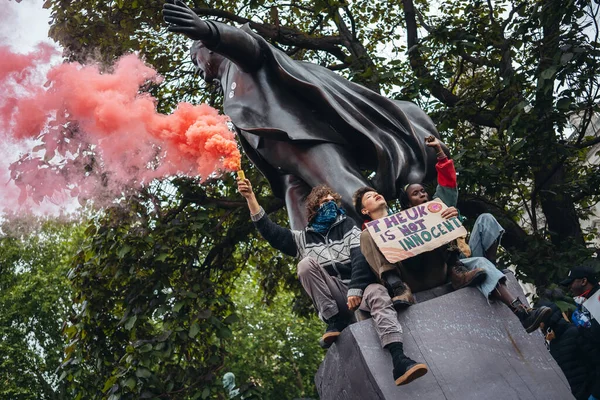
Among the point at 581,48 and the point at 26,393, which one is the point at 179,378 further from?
the point at 26,393

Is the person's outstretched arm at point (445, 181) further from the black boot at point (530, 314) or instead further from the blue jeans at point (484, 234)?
the black boot at point (530, 314)

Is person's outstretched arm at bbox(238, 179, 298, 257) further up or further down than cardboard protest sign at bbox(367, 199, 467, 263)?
further up

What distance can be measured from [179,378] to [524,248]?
459 cm


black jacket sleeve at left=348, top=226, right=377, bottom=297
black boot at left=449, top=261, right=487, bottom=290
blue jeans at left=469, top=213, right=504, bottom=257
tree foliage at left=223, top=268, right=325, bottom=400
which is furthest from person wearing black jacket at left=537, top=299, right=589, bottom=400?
tree foliage at left=223, top=268, right=325, bottom=400

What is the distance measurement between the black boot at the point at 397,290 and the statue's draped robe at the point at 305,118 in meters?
1.40

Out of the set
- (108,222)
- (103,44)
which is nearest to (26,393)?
Result: (108,222)

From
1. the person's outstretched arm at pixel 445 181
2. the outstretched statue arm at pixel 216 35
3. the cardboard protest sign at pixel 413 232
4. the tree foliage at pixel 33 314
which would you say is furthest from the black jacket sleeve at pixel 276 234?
the tree foliage at pixel 33 314

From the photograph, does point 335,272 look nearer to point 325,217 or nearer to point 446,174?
point 325,217

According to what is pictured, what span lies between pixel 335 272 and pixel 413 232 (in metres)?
0.72

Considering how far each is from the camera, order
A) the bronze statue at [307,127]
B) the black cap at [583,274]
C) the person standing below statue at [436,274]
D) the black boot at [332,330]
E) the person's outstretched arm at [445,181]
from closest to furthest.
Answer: the person standing below statue at [436,274] → the black boot at [332,330] → the person's outstretched arm at [445,181] → the black cap at [583,274] → the bronze statue at [307,127]

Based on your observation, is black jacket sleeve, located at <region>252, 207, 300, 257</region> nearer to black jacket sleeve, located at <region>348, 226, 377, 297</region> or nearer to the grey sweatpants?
the grey sweatpants

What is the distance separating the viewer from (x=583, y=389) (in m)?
4.54

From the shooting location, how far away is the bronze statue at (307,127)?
5.42 meters

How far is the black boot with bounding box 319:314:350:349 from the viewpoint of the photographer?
4.17m
